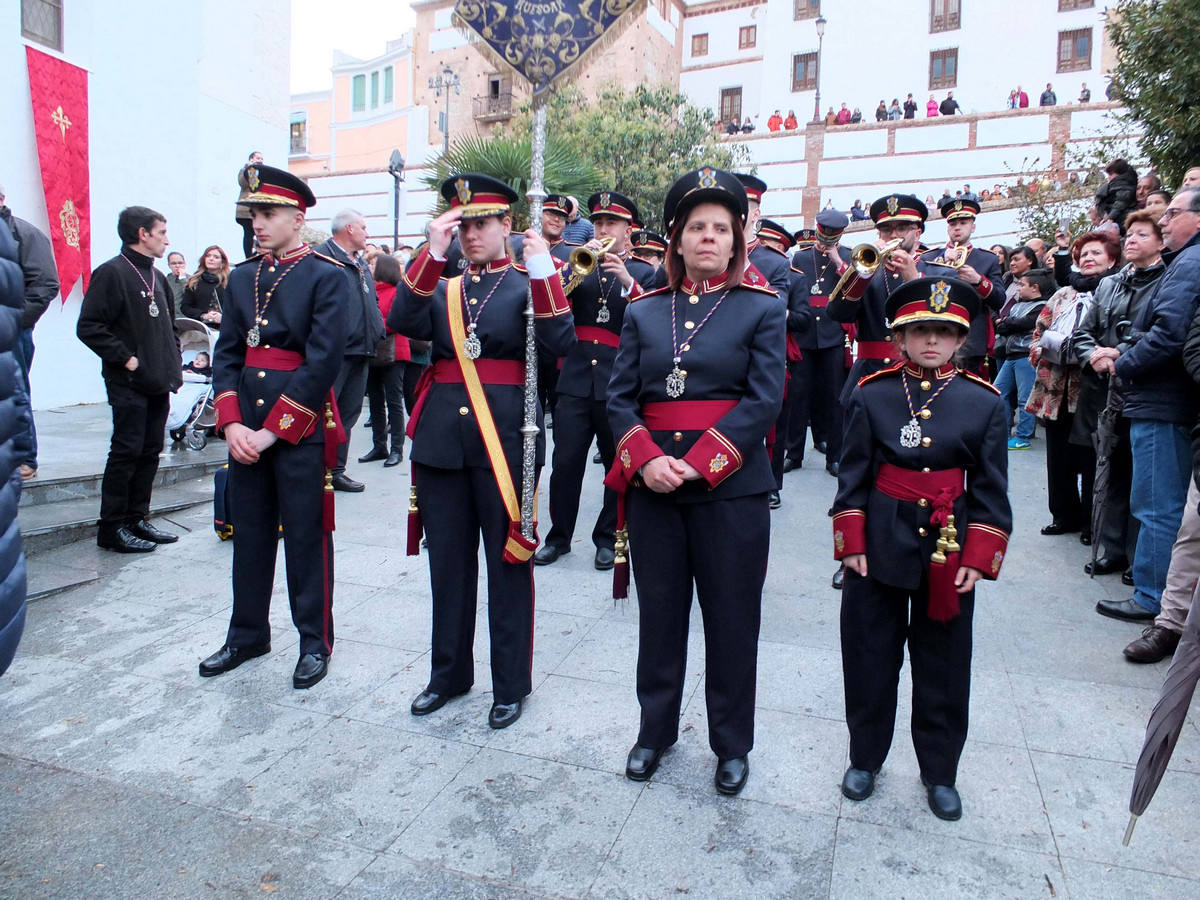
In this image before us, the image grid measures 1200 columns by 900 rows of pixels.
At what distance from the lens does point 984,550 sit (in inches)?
120

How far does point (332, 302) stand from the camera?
162 inches

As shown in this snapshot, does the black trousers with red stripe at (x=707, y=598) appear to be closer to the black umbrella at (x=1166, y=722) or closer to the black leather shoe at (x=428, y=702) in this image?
the black leather shoe at (x=428, y=702)

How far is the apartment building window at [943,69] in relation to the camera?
3447 centimetres

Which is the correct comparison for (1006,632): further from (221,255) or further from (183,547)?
(221,255)

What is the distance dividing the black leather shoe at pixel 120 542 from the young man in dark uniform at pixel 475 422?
3064 mm

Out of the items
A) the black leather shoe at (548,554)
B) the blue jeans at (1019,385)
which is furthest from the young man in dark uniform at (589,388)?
the blue jeans at (1019,385)

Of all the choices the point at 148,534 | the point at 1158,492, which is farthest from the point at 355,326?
the point at 1158,492

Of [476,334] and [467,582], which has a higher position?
[476,334]

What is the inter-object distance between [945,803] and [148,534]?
207 inches

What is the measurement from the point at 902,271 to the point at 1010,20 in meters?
35.9

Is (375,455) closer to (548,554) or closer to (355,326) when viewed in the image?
(355,326)

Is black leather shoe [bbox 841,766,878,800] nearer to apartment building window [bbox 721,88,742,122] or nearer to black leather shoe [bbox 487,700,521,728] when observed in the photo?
black leather shoe [bbox 487,700,521,728]

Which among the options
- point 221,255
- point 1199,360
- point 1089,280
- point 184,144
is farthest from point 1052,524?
point 184,144

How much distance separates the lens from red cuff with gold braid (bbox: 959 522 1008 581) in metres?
3.04
